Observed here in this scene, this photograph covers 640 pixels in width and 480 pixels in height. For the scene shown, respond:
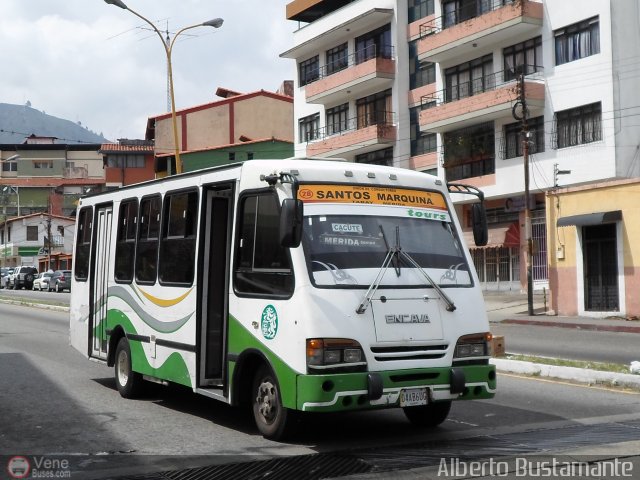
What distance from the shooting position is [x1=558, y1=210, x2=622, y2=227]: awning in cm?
2708

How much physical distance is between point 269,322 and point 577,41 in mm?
28632

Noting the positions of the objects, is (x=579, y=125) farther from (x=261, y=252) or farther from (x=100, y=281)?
(x=261, y=252)

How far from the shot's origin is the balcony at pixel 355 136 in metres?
44.1

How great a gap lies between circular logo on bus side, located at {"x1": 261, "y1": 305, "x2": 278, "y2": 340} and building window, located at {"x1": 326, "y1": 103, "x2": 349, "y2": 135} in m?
40.3

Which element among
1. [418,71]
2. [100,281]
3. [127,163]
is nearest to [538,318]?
[100,281]

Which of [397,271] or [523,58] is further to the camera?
[523,58]

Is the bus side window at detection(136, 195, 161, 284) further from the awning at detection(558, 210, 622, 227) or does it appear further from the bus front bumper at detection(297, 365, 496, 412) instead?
the awning at detection(558, 210, 622, 227)

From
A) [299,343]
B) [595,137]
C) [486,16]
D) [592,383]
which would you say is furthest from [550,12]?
[299,343]

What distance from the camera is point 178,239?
33.2 feet

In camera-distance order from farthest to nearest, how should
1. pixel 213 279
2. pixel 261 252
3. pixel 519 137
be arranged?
pixel 519 137, pixel 213 279, pixel 261 252

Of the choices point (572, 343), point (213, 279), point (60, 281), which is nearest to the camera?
point (213, 279)

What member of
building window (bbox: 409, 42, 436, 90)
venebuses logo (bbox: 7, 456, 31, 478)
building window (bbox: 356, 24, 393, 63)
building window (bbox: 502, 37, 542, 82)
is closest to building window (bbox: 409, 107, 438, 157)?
building window (bbox: 409, 42, 436, 90)

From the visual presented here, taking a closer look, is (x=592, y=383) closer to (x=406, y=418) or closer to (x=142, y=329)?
(x=406, y=418)

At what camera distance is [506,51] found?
36906 mm
